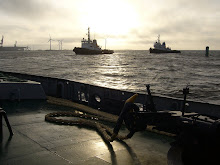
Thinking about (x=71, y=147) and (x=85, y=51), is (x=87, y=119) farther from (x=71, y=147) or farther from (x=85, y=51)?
(x=85, y=51)

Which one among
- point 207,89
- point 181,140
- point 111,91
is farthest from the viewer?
point 207,89

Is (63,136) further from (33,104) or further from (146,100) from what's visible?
(33,104)

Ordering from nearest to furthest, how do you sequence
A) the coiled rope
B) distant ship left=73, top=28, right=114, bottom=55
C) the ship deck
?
1. the ship deck
2. the coiled rope
3. distant ship left=73, top=28, right=114, bottom=55

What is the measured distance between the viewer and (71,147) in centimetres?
577

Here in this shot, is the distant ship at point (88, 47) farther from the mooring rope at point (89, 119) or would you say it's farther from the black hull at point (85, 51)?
the mooring rope at point (89, 119)

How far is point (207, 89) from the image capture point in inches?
1387

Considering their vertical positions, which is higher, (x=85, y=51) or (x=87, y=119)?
(x=85, y=51)

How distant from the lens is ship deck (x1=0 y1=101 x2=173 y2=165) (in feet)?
16.6

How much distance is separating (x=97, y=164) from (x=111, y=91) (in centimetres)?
539

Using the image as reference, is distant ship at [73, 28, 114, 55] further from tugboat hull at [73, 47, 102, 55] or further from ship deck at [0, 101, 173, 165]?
ship deck at [0, 101, 173, 165]

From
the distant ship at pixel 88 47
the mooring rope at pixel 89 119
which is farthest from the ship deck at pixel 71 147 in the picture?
the distant ship at pixel 88 47

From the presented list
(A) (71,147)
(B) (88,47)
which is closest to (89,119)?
(A) (71,147)

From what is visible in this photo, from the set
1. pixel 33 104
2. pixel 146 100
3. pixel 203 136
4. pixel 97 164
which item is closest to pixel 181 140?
pixel 203 136

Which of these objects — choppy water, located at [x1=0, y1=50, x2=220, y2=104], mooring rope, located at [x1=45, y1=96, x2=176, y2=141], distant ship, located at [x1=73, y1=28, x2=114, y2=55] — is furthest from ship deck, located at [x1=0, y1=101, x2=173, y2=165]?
distant ship, located at [x1=73, y1=28, x2=114, y2=55]
